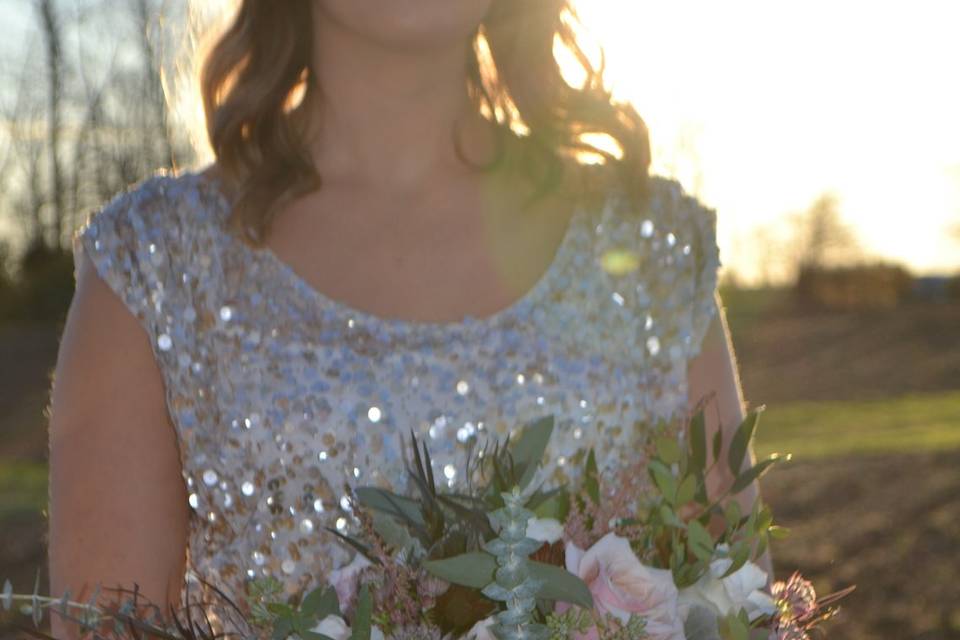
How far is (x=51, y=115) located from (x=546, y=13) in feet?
66.0

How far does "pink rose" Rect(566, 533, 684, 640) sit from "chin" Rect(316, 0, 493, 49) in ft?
4.43

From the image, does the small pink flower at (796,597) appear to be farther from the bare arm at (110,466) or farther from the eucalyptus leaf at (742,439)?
the bare arm at (110,466)

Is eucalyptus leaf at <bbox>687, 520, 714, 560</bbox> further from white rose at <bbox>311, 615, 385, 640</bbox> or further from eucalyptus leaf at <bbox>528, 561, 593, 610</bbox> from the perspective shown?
white rose at <bbox>311, 615, 385, 640</bbox>

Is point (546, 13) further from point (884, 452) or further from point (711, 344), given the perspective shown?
point (884, 452)

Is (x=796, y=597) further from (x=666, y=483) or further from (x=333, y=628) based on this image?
(x=333, y=628)

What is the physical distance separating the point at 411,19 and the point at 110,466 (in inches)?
41.5

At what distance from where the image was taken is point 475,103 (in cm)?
307

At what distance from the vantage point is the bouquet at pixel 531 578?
1.54 m

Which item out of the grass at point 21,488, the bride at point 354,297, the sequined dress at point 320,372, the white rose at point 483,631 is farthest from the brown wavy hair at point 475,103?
the grass at point 21,488

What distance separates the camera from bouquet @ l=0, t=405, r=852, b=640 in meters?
1.54

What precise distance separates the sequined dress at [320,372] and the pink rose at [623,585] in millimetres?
798

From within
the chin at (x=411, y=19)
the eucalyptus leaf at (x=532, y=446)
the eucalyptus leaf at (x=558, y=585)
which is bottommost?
the eucalyptus leaf at (x=558, y=585)

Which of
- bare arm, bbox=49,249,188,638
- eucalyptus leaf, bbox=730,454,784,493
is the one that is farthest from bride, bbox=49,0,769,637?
eucalyptus leaf, bbox=730,454,784,493

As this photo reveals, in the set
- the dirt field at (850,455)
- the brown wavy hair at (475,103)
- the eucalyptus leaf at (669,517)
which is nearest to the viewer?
the eucalyptus leaf at (669,517)
